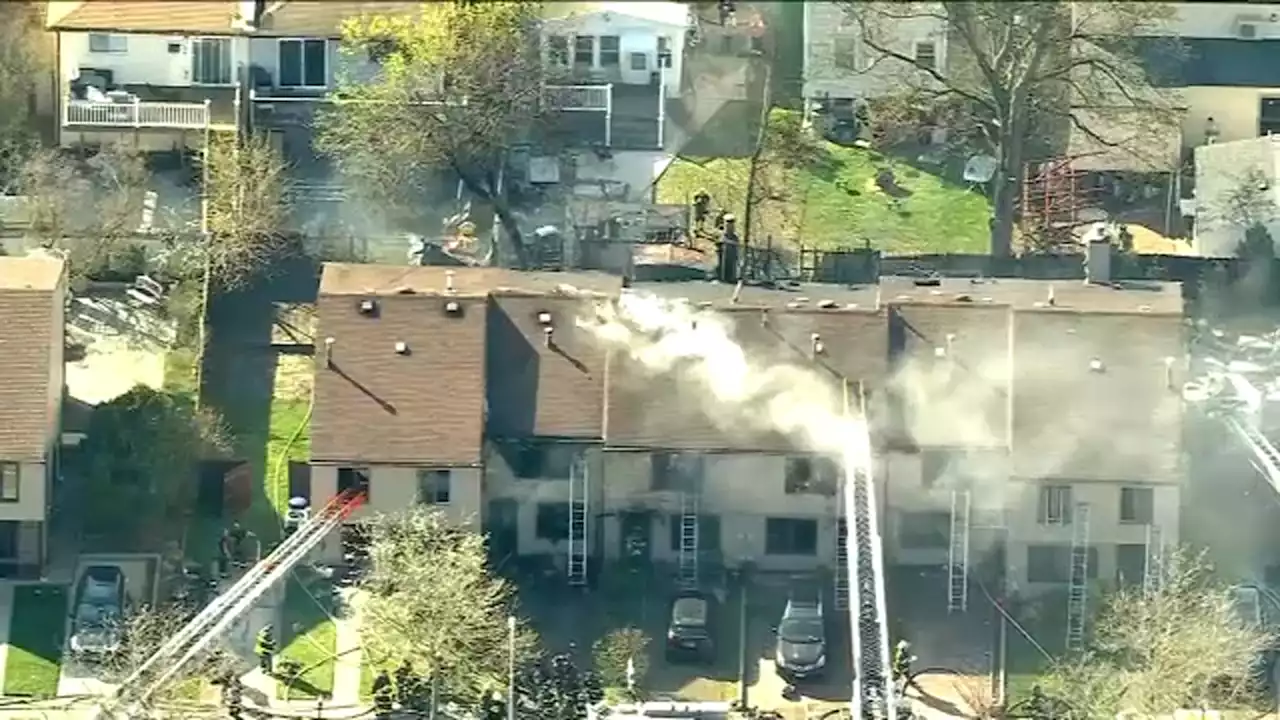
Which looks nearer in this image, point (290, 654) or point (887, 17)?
point (290, 654)

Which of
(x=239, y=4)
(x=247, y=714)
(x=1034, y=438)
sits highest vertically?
(x=239, y=4)

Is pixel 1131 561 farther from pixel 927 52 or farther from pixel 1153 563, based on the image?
pixel 927 52

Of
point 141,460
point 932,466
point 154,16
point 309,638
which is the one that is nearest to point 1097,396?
point 932,466

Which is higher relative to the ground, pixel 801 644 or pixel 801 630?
pixel 801 630

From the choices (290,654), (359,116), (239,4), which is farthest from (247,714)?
(239,4)

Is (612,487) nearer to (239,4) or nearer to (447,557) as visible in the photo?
(447,557)

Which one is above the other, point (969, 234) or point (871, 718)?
point (969, 234)
